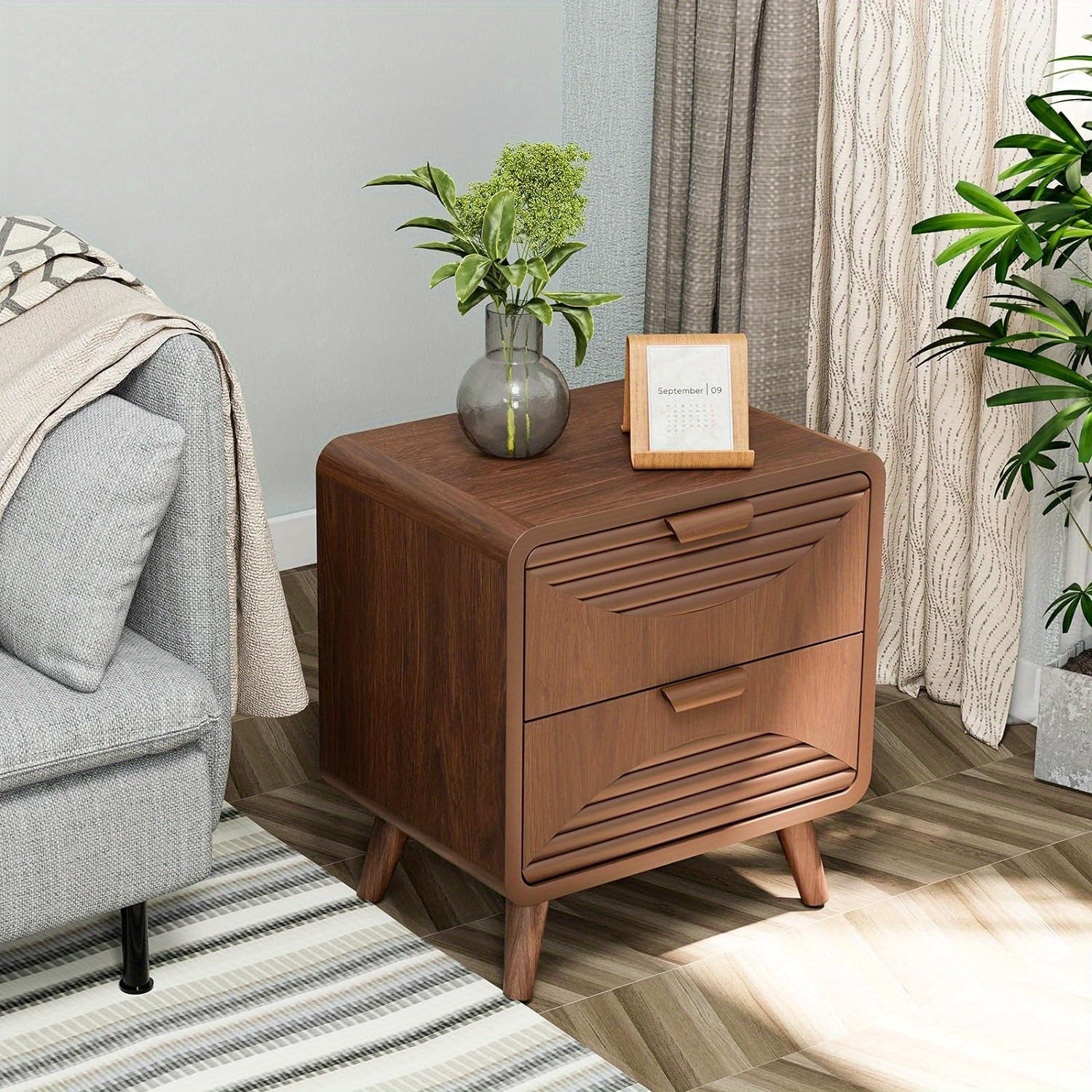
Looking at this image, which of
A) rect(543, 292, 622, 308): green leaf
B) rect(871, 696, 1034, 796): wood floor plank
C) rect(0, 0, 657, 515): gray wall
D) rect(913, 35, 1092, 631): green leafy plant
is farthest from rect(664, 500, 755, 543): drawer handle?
rect(0, 0, 657, 515): gray wall

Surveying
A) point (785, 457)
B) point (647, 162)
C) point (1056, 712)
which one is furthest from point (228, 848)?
point (647, 162)

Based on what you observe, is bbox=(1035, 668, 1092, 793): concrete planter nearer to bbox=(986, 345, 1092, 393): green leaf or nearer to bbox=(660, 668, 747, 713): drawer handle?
bbox=(986, 345, 1092, 393): green leaf

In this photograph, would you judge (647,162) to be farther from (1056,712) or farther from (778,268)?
(1056,712)

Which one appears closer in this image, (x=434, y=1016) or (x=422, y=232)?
(x=434, y=1016)

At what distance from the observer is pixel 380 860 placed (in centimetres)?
240

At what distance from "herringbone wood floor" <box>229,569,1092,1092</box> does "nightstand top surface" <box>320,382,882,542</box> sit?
2.10 feet

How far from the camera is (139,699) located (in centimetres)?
204

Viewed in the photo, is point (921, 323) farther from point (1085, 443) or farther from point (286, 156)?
point (286, 156)

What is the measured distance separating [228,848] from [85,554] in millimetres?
664

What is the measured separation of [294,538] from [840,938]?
159 cm

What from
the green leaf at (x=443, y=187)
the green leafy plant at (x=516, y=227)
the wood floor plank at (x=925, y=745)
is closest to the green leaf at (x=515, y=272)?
the green leafy plant at (x=516, y=227)

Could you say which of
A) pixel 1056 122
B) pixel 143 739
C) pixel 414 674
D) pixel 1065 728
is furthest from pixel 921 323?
pixel 143 739

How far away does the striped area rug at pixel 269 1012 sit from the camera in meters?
2.04

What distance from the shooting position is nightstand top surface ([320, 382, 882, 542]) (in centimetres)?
210
